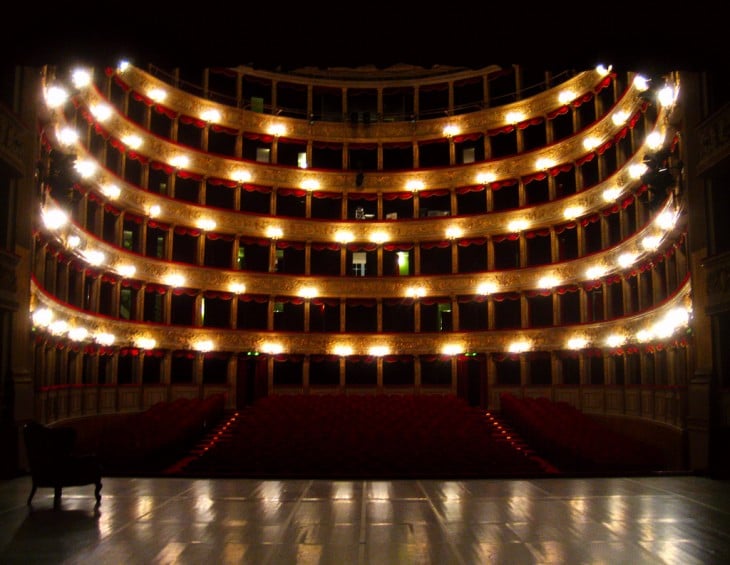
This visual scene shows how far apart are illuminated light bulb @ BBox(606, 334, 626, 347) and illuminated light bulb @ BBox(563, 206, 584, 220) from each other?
5827 mm

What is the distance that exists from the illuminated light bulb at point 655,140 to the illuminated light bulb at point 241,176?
745 inches

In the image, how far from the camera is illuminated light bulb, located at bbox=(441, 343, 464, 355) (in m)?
33.7

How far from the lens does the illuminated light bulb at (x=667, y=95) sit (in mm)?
18844

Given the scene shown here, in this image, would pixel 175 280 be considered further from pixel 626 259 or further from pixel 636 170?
pixel 636 170

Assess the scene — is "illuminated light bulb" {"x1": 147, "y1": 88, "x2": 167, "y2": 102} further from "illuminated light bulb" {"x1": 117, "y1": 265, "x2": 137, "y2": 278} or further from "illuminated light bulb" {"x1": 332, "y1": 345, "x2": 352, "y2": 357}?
"illuminated light bulb" {"x1": 332, "y1": 345, "x2": 352, "y2": 357}

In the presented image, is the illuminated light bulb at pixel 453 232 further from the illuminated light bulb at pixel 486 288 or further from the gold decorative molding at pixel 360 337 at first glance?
the gold decorative molding at pixel 360 337

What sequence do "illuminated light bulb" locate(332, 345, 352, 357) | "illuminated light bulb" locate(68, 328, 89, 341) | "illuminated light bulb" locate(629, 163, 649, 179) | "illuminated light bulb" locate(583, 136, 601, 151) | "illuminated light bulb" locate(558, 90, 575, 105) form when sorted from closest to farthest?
"illuminated light bulb" locate(68, 328, 89, 341), "illuminated light bulb" locate(629, 163, 649, 179), "illuminated light bulb" locate(583, 136, 601, 151), "illuminated light bulb" locate(558, 90, 575, 105), "illuminated light bulb" locate(332, 345, 352, 357)

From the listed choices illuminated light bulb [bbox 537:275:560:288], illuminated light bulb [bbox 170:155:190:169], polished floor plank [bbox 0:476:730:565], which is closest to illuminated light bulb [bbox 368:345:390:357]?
illuminated light bulb [bbox 537:275:560:288]

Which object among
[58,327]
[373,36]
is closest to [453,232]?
[58,327]

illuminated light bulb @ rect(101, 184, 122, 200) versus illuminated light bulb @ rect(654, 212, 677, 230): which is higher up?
illuminated light bulb @ rect(101, 184, 122, 200)

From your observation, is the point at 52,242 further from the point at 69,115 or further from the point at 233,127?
the point at 233,127

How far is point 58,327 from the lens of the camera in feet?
68.3

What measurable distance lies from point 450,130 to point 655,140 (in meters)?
15.4

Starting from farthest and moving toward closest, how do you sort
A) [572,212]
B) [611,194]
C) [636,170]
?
[572,212]
[611,194]
[636,170]
